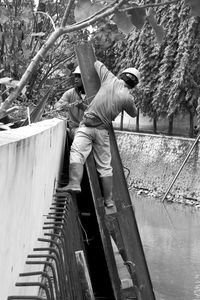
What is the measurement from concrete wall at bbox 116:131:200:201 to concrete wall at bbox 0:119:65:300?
17457mm

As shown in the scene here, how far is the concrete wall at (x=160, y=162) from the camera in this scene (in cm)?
2055

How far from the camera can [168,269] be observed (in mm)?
11430

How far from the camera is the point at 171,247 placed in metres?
13.4

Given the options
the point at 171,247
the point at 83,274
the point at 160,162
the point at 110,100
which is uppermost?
the point at 110,100

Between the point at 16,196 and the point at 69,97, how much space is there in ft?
15.2

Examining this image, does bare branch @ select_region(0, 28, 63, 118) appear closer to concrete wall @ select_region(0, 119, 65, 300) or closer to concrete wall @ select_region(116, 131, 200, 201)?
concrete wall @ select_region(0, 119, 65, 300)

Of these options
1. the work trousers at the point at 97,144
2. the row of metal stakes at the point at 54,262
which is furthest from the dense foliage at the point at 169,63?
the row of metal stakes at the point at 54,262

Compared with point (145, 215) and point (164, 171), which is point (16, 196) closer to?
point (145, 215)

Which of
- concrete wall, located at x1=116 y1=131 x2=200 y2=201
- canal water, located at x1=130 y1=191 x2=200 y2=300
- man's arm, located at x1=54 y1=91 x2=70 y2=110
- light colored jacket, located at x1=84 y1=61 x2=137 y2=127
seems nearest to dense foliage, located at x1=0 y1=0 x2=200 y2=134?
man's arm, located at x1=54 y1=91 x2=70 y2=110

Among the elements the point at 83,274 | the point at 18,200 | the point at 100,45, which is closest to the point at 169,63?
the point at 100,45

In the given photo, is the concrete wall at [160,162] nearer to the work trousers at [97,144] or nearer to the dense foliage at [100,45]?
the dense foliage at [100,45]

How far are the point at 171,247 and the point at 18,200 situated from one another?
37.3 feet

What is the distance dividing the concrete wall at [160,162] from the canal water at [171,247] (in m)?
0.95

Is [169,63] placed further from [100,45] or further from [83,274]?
[83,274]
